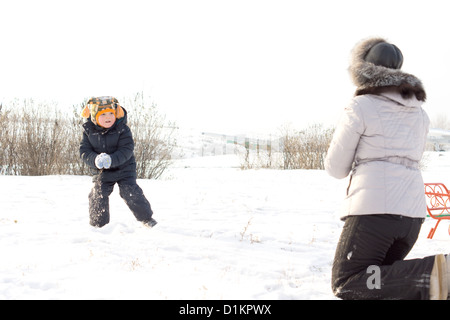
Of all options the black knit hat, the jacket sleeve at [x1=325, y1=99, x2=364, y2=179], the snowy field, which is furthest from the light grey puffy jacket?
the snowy field

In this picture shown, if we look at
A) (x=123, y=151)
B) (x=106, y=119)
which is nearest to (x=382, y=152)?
(x=123, y=151)

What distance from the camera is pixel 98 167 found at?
452cm

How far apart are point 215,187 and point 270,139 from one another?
7071mm

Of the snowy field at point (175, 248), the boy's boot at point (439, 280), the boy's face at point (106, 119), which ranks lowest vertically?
the snowy field at point (175, 248)

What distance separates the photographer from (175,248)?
4125mm

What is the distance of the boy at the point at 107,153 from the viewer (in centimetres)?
461

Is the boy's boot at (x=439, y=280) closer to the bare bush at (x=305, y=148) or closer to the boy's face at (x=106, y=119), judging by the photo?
the boy's face at (x=106, y=119)

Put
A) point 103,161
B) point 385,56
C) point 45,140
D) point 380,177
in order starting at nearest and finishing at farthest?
point 380,177 → point 385,56 → point 103,161 → point 45,140

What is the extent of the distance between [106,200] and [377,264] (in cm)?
318

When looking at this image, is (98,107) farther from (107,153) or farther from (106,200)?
(106,200)

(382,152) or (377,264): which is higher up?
(382,152)

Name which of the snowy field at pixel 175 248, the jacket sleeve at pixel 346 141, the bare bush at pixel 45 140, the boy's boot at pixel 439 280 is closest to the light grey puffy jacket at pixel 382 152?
the jacket sleeve at pixel 346 141

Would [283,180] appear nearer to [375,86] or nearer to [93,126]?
[93,126]
